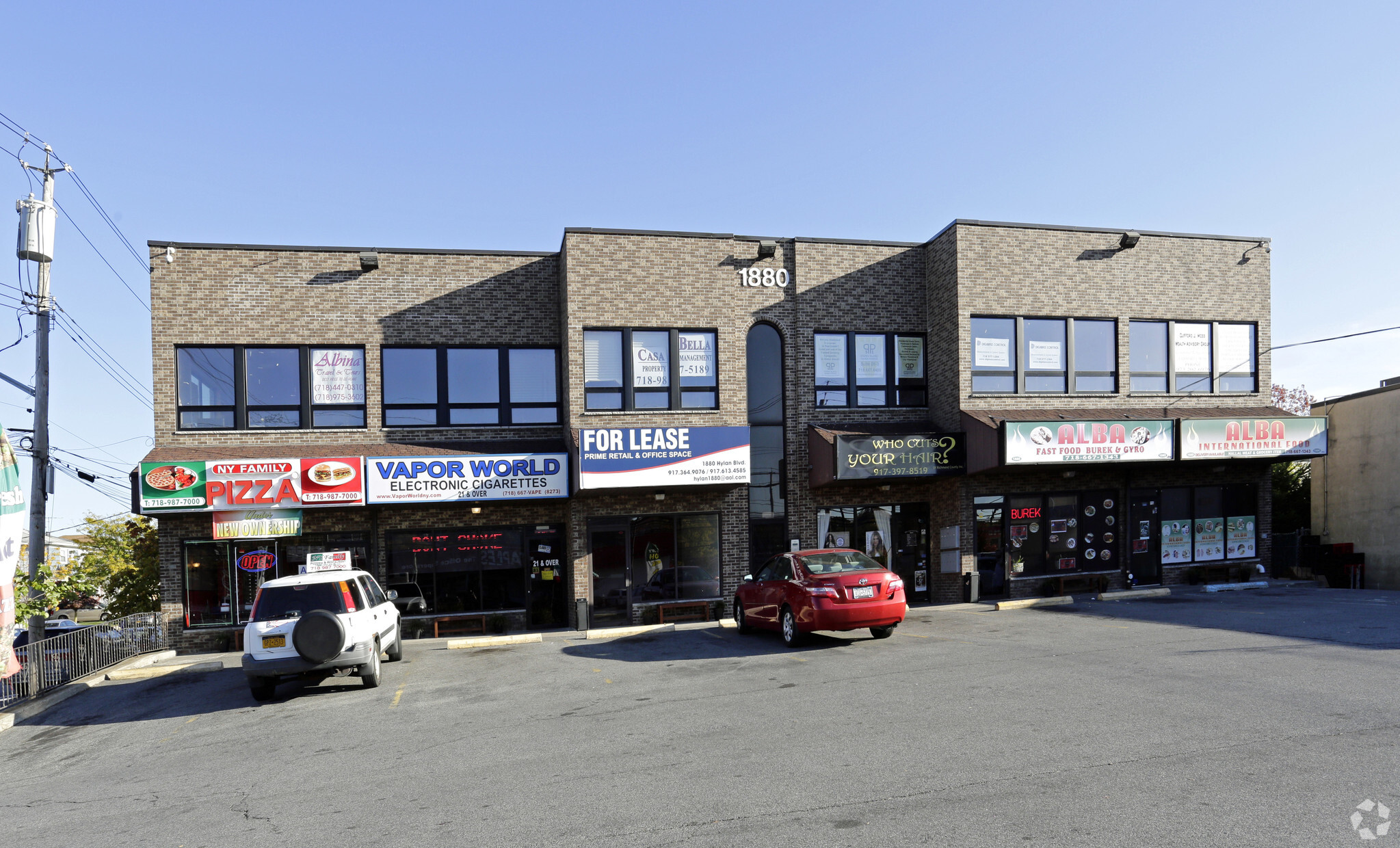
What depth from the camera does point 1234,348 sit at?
72.9 ft

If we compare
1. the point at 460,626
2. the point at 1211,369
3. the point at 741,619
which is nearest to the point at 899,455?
the point at 741,619

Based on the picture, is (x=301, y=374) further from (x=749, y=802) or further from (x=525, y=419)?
(x=749, y=802)

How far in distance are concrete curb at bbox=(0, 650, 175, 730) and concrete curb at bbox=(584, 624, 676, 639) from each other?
8333mm

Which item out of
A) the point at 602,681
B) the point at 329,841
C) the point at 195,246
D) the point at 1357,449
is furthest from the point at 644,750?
the point at 1357,449

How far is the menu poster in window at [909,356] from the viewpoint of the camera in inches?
850

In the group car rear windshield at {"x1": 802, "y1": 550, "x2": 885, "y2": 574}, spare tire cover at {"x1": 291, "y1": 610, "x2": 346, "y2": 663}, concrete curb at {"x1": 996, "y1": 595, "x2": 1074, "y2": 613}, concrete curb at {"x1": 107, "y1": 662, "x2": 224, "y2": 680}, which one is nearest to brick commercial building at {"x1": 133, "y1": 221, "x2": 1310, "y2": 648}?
concrete curb at {"x1": 996, "y1": 595, "x2": 1074, "y2": 613}

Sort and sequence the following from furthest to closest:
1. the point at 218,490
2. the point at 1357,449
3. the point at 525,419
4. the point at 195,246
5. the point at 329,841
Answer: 1. the point at 1357,449
2. the point at 525,419
3. the point at 195,246
4. the point at 218,490
5. the point at 329,841

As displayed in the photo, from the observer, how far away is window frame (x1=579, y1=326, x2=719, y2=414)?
62.4 feet

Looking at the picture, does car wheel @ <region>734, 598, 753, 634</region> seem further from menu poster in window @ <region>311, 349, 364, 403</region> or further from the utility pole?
the utility pole

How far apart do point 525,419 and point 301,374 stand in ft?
16.3

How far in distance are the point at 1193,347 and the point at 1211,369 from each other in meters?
0.76

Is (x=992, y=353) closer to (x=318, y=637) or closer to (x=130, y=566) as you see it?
(x=318, y=637)

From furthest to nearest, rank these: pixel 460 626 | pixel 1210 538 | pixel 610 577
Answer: pixel 1210 538 < pixel 610 577 < pixel 460 626

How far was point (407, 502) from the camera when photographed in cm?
1814
